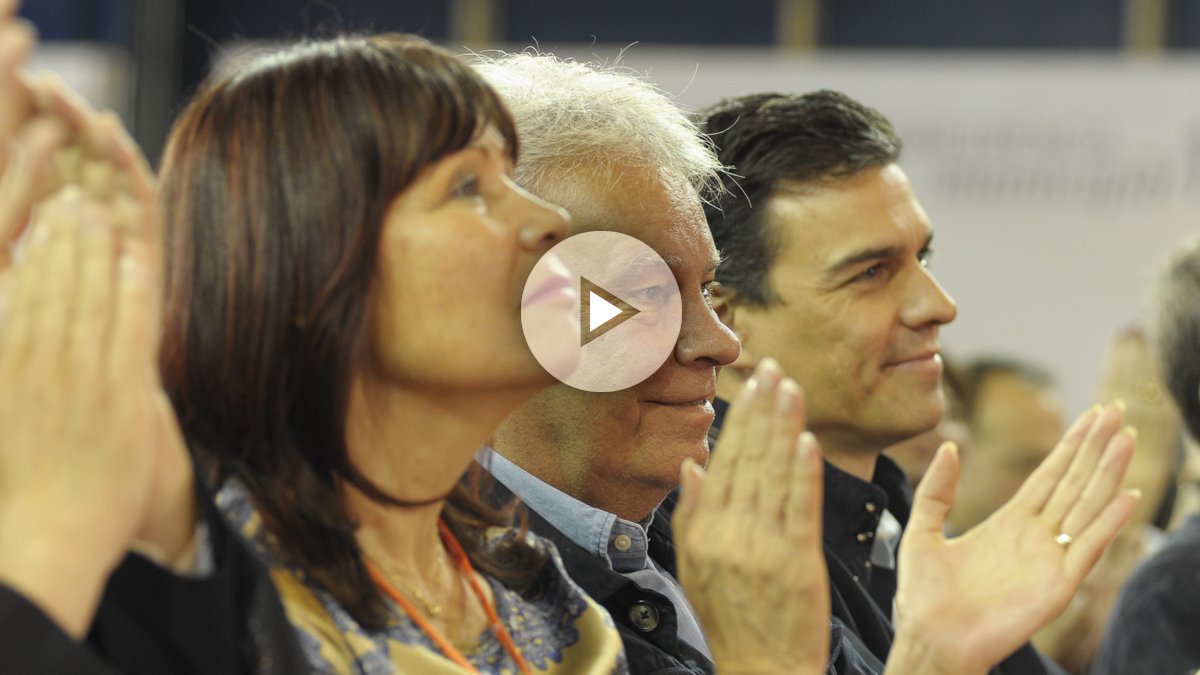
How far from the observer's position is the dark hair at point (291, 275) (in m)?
1.18

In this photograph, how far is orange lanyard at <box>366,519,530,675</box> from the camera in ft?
4.06

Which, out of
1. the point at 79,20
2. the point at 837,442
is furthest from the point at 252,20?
the point at 837,442

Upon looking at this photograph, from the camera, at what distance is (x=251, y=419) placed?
3.93 feet

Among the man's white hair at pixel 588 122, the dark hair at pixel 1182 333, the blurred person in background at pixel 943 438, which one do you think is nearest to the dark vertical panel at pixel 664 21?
the blurred person in background at pixel 943 438

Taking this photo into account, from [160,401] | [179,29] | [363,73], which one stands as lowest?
[179,29]

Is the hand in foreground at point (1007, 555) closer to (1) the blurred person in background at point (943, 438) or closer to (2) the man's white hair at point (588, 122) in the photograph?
(2) the man's white hair at point (588, 122)

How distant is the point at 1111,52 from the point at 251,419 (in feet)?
16.3

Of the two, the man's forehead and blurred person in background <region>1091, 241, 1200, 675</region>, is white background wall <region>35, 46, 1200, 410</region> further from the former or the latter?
the man's forehead

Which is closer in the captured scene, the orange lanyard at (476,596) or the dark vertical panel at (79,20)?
the orange lanyard at (476,596)

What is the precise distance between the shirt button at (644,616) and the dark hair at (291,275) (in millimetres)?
424

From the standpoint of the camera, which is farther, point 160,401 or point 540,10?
point 540,10

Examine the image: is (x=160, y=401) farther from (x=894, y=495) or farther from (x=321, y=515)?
(x=894, y=495)

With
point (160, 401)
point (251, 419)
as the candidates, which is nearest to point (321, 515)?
point (251, 419)

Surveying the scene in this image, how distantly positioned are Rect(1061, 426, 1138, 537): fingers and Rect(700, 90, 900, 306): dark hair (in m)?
0.61
